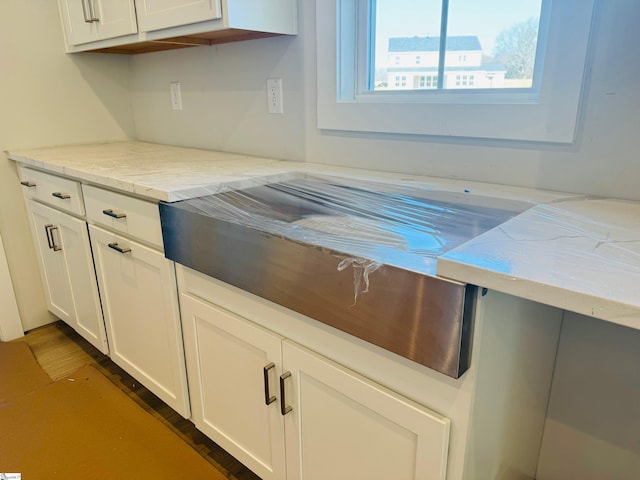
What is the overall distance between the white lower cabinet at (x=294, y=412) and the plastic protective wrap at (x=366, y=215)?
10.6 inches

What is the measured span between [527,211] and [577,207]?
0.40 ft

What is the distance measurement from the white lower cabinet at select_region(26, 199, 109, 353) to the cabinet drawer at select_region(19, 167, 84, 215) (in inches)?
1.6

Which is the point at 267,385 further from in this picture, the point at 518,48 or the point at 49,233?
the point at 49,233

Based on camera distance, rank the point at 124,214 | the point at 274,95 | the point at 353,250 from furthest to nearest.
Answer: the point at 274,95
the point at 124,214
the point at 353,250

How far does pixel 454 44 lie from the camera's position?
4.42 ft

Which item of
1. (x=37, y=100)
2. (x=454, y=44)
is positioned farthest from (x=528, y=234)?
(x=37, y=100)

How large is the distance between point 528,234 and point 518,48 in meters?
0.65

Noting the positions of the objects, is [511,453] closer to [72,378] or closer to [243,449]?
[243,449]

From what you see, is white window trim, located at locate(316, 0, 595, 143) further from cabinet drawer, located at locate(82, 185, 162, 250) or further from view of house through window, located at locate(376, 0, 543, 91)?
cabinet drawer, located at locate(82, 185, 162, 250)

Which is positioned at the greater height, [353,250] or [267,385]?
[353,250]

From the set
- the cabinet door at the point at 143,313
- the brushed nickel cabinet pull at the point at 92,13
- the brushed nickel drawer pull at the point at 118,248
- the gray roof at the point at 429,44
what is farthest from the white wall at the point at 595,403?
the brushed nickel cabinet pull at the point at 92,13

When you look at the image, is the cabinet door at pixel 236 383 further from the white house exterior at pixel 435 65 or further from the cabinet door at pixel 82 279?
the white house exterior at pixel 435 65

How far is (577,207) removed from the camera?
1.02m

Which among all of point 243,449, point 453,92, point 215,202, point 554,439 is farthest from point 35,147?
point 554,439
